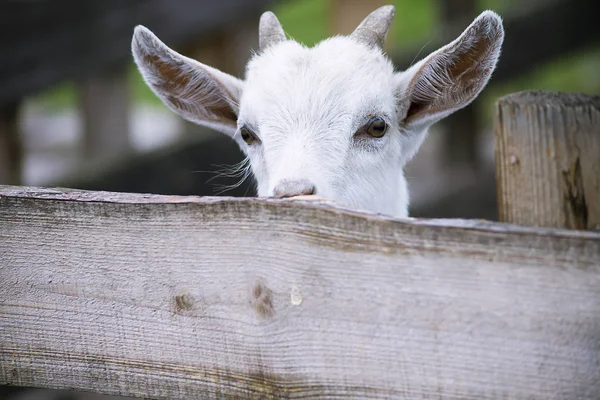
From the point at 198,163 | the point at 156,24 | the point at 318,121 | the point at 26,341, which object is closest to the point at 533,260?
the point at 26,341

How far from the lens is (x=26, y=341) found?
2.03m

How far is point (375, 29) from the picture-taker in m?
3.61

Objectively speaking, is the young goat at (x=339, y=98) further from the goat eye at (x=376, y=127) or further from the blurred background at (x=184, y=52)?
the blurred background at (x=184, y=52)

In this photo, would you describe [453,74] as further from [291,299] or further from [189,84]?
[291,299]

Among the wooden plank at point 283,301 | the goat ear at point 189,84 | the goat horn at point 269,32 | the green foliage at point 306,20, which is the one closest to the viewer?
the wooden plank at point 283,301

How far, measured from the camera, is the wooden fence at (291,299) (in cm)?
153

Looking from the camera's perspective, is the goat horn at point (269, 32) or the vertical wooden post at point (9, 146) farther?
the vertical wooden post at point (9, 146)

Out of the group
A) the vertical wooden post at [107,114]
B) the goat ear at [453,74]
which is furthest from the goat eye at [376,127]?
the vertical wooden post at [107,114]

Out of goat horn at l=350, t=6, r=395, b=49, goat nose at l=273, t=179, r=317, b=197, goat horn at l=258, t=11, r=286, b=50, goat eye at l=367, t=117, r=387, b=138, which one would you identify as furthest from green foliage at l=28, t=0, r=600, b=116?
goat nose at l=273, t=179, r=317, b=197

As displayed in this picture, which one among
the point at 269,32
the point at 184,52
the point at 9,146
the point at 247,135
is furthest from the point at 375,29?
the point at 9,146

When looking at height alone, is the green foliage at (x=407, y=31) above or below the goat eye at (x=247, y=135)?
above

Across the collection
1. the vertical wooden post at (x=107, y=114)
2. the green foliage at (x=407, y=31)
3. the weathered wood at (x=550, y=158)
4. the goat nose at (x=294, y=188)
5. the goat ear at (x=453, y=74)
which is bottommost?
the weathered wood at (x=550, y=158)

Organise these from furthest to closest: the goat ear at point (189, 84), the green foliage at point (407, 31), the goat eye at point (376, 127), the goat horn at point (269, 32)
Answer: the green foliage at point (407, 31) → the goat horn at point (269, 32) → the goat ear at point (189, 84) → the goat eye at point (376, 127)

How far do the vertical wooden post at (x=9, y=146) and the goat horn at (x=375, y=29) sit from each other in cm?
373
